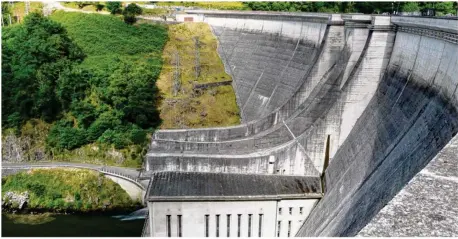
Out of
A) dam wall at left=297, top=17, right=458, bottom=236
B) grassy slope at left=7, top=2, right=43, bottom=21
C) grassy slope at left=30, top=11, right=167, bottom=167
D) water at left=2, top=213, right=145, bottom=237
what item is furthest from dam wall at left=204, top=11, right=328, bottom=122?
grassy slope at left=7, top=2, right=43, bottom=21

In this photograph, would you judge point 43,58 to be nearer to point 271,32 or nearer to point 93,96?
point 93,96

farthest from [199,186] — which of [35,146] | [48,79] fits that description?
[48,79]

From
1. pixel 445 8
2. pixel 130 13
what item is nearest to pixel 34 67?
pixel 130 13

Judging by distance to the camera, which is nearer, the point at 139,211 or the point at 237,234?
the point at 237,234

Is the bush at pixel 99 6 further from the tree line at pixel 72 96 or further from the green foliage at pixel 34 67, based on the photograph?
the tree line at pixel 72 96

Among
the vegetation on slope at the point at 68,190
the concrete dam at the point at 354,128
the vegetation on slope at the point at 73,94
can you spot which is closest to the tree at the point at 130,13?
the vegetation on slope at the point at 73,94

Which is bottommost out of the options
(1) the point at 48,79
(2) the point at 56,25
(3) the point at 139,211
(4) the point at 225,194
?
(3) the point at 139,211
